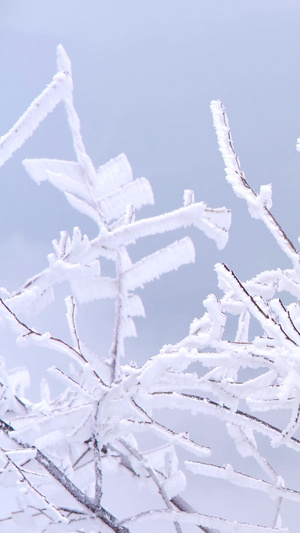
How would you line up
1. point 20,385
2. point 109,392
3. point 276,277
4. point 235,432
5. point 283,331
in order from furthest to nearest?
point 20,385 → point 235,432 → point 276,277 → point 109,392 → point 283,331

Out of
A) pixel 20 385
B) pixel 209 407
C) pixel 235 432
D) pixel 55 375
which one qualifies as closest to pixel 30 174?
pixel 55 375

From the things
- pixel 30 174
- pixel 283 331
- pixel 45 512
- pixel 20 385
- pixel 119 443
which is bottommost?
pixel 45 512

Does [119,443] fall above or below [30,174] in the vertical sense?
below

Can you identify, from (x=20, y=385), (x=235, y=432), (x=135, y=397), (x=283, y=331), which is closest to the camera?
(x=283, y=331)

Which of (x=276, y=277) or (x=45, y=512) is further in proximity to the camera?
(x=276, y=277)

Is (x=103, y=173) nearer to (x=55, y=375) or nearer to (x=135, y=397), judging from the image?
(x=55, y=375)

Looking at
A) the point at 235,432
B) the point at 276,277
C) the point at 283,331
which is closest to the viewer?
the point at 283,331

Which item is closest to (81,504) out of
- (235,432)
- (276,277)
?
(235,432)

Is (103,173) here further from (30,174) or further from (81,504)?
(81,504)

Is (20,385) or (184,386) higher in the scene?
(20,385)
